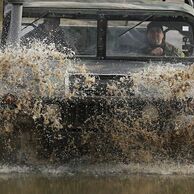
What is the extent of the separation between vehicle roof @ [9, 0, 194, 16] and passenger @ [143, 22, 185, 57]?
0.21 meters

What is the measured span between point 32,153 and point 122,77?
48.0 inches

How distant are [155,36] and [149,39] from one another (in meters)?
0.08

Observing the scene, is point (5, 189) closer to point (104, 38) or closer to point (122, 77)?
point (122, 77)

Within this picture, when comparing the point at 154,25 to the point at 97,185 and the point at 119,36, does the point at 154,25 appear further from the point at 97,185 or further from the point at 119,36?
the point at 97,185

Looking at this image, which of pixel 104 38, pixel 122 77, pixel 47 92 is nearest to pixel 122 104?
pixel 122 77

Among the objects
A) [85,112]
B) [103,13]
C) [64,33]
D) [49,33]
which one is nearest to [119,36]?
[103,13]

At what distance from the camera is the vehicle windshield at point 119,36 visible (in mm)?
7695

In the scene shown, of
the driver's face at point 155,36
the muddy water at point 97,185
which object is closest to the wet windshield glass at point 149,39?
the driver's face at point 155,36

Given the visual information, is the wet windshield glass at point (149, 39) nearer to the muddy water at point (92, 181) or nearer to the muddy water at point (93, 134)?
the muddy water at point (93, 134)

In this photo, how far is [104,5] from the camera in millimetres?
7832

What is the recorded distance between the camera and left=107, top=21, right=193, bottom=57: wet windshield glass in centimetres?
774

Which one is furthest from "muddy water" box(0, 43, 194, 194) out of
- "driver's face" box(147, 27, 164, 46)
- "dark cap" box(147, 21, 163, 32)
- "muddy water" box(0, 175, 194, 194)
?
"dark cap" box(147, 21, 163, 32)

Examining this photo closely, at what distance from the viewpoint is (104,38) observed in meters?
7.70

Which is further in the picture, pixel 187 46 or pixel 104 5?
pixel 187 46
